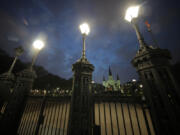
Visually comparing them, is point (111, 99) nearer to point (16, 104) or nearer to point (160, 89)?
point (160, 89)

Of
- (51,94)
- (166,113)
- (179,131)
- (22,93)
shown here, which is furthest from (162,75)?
(22,93)

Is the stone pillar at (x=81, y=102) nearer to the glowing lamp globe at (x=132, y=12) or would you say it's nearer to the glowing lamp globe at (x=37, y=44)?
the glowing lamp globe at (x=132, y=12)


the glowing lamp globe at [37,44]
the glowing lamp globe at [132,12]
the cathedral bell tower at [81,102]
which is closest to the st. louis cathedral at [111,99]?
the cathedral bell tower at [81,102]

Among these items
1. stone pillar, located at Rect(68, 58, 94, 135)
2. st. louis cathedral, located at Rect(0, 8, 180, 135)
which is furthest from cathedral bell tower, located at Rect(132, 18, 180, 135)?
stone pillar, located at Rect(68, 58, 94, 135)

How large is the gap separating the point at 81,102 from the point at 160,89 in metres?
2.91

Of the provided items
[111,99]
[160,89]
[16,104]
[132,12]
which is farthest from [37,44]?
[160,89]

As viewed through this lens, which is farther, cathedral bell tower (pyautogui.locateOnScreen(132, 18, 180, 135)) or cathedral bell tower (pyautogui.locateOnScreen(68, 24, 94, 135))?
cathedral bell tower (pyautogui.locateOnScreen(68, 24, 94, 135))

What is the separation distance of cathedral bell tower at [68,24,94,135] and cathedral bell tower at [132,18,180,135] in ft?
7.32

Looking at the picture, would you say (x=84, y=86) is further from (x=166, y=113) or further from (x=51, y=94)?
(x=166, y=113)

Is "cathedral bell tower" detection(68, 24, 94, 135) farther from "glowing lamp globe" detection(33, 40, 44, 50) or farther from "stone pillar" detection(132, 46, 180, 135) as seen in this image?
"glowing lamp globe" detection(33, 40, 44, 50)

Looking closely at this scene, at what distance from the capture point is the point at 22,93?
4.74 m

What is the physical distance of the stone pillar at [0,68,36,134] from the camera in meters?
4.10

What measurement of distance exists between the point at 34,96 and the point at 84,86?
3.61 metres

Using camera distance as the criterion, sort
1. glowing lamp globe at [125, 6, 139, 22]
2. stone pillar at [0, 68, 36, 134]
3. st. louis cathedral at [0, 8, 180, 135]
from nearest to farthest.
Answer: st. louis cathedral at [0, 8, 180, 135], glowing lamp globe at [125, 6, 139, 22], stone pillar at [0, 68, 36, 134]
